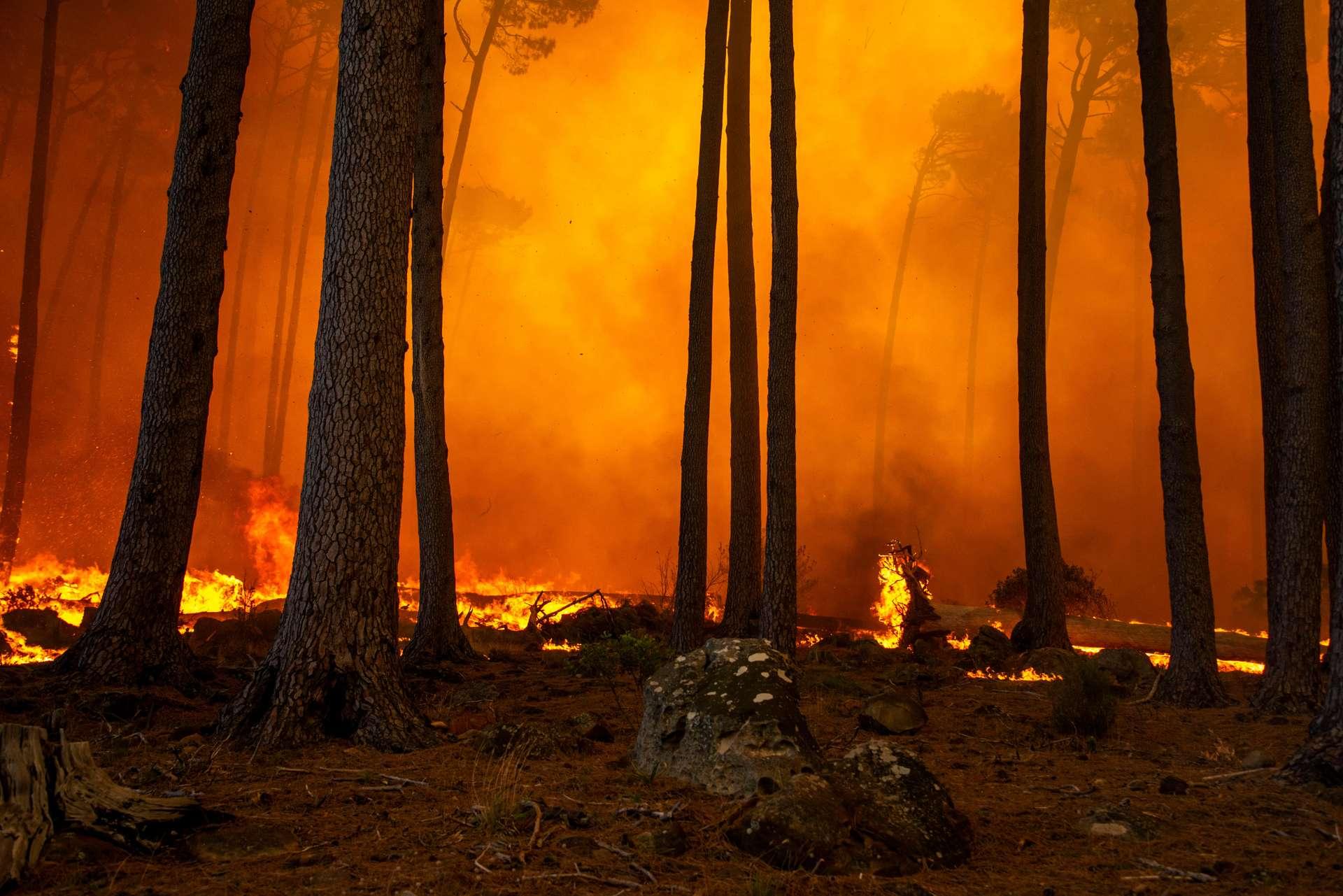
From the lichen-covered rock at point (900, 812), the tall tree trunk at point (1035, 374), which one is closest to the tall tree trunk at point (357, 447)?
the lichen-covered rock at point (900, 812)

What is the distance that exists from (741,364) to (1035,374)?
3778mm

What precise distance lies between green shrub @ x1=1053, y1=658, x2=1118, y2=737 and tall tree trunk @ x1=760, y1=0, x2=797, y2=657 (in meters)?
2.64

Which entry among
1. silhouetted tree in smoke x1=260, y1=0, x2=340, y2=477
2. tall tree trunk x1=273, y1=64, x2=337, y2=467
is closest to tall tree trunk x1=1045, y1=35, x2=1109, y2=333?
tall tree trunk x1=273, y1=64, x2=337, y2=467

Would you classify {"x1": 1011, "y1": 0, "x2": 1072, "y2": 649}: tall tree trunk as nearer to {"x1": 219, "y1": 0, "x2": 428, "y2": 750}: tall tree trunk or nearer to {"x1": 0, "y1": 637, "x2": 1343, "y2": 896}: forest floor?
{"x1": 0, "y1": 637, "x2": 1343, "y2": 896}: forest floor

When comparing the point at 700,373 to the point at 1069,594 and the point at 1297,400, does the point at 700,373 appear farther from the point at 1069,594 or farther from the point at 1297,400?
the point at 1069,594

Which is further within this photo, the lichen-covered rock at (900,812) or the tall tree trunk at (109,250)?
the tall tree trunk at (109,250)

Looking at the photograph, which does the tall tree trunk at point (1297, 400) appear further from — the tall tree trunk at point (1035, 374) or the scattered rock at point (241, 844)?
the scattered rock at point (241, 844)

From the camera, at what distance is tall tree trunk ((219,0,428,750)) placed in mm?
6004

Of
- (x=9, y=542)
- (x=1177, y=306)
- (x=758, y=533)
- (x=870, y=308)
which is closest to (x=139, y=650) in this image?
(x=758, y=533)

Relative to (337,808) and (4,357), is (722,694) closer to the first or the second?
(337,808)

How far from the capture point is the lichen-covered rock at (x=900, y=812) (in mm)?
4004

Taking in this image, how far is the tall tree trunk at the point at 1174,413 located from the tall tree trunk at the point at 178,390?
339 inches

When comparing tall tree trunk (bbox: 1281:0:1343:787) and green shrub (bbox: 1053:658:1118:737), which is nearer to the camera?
tall tree trunk (bbox: 1281:0:1343:787)

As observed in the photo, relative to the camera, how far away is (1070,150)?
2981 cm
